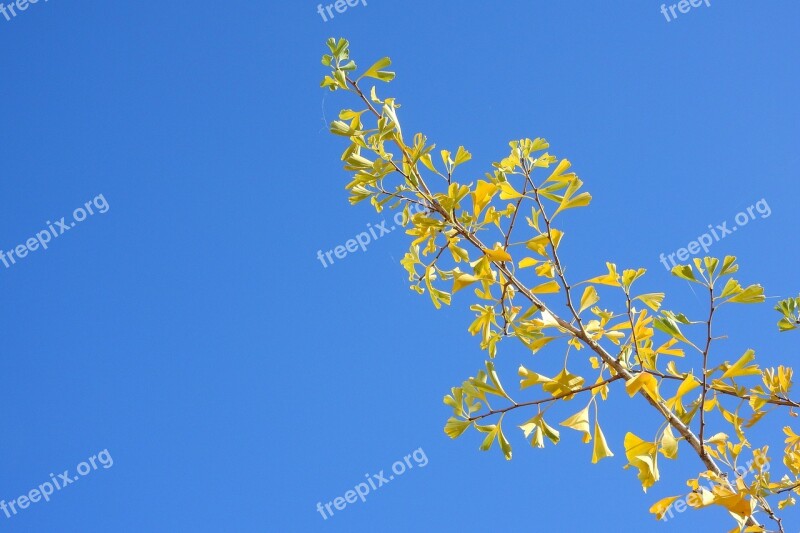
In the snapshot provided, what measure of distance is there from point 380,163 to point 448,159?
0.70 ft

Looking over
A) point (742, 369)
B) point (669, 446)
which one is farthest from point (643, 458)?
point (742, 369)

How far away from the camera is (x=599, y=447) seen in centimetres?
133

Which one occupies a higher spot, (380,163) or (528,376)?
(380,163)

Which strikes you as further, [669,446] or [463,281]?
[463,281]

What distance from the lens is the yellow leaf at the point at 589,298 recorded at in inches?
58.5

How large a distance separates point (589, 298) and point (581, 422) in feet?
0.95

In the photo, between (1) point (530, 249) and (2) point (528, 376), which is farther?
(1) point (530, 249)

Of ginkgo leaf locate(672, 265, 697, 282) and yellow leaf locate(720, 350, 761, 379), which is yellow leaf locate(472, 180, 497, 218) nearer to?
ginkgo leaf locate(672, 265, 697, 282)

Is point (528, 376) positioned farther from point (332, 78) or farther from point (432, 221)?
point (332, 78)

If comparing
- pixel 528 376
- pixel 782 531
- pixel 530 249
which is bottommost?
pixel 782 531

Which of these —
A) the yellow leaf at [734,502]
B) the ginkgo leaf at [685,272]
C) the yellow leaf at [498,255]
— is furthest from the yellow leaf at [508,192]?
the yellow leaf at [734,502]

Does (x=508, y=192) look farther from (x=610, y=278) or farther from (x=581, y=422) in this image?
(x=581, y=422)

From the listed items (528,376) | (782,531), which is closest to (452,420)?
(528,376)

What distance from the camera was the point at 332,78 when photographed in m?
1.62
